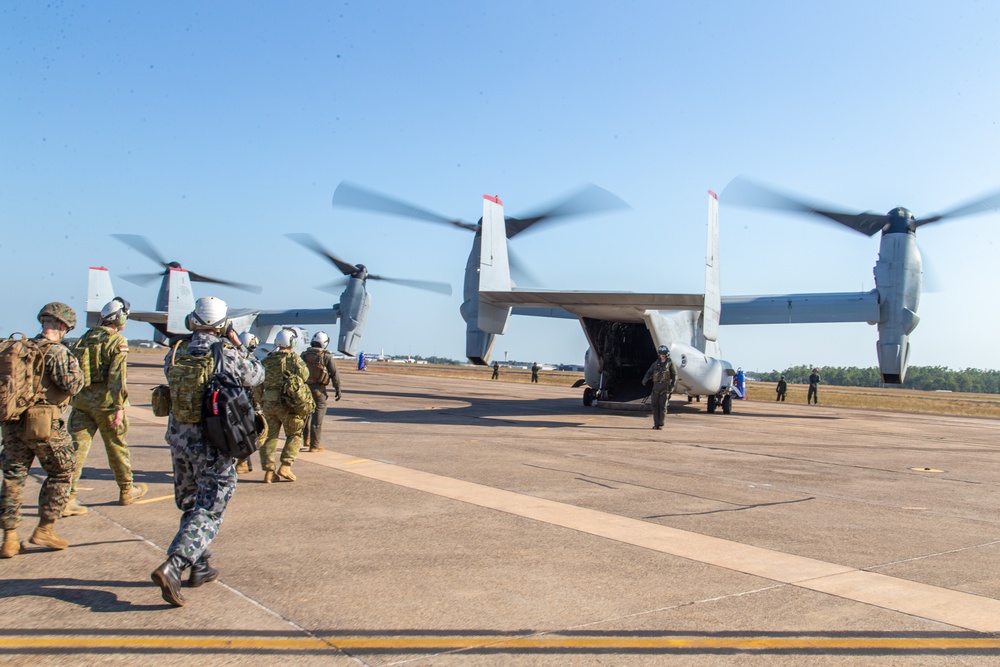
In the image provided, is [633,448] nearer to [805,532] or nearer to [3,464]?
[805,532]

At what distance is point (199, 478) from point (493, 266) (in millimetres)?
13020

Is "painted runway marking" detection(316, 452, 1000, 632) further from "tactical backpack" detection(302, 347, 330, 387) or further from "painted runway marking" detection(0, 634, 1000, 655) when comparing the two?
"tactical backpack" detection(302, 347, 330, 387)

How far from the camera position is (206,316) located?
4.90 meters

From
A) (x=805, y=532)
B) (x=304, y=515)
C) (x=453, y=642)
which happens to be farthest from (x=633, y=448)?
(x=453, y=642)

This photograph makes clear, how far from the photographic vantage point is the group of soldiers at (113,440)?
4.58 m

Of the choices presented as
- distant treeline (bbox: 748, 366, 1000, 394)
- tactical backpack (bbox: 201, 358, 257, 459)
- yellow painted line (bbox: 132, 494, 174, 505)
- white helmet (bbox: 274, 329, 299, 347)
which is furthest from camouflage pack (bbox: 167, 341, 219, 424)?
distant treeline (bbox: 748, 366, 1000, 394)

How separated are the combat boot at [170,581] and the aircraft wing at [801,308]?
900 inches

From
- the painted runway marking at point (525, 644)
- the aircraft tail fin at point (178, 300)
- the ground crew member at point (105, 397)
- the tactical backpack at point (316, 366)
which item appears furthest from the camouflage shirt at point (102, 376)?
the aircraft tail fin at point (178, 300)

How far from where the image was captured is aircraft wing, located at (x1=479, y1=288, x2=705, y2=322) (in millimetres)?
15305

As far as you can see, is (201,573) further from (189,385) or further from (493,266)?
(493,266)

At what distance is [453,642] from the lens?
12.3 feet

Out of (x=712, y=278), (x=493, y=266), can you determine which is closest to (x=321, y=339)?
(x=493, y=266)

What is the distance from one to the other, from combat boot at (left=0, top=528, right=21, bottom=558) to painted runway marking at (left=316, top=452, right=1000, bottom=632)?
369 cm

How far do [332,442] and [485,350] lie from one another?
10123 mm
